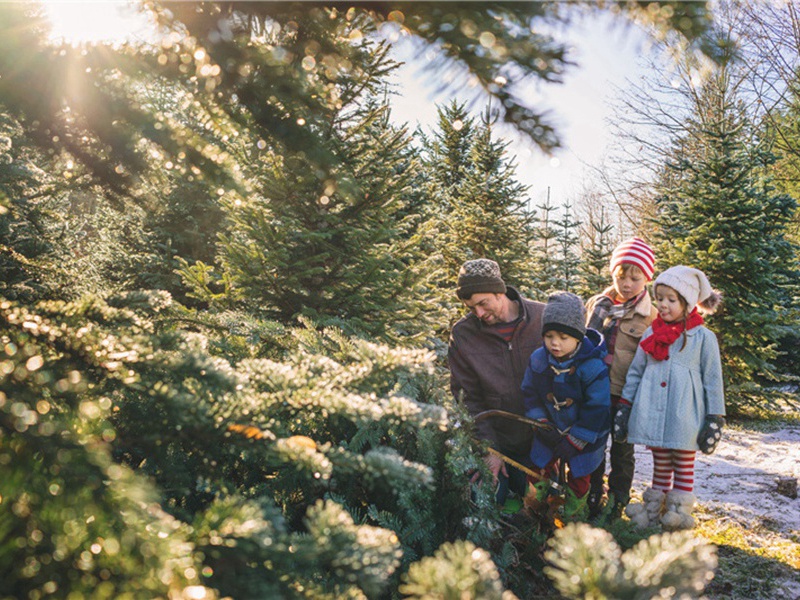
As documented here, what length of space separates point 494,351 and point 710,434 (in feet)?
4.88

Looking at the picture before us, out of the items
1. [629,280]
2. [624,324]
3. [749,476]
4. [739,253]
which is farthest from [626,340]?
[739,253]

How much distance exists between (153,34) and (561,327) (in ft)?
8.57

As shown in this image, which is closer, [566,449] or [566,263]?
[566,449]

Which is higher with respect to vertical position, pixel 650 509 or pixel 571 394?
pixel 571 394

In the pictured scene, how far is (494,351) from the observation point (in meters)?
3.68

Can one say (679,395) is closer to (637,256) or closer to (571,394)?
(571,394)

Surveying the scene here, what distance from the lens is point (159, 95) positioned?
1.21 meters

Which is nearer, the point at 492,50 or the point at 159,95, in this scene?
the point at 492,50

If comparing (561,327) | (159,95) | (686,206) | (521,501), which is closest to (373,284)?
(561,327)

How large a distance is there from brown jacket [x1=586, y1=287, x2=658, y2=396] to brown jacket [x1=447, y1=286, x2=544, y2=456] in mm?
822

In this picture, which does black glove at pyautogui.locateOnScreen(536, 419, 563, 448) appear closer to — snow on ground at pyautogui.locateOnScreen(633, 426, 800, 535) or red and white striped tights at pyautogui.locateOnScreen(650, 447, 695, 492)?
red and white striped tights at pyautogui.locateOnScreen(650, 447, 695, 492)

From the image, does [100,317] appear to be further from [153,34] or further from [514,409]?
[514,409]

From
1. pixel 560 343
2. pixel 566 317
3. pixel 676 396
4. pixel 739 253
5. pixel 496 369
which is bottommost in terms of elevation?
pixel 676 396

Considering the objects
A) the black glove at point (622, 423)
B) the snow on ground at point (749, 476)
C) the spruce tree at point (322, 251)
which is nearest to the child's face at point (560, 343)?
the black glove at point (622, 423)
